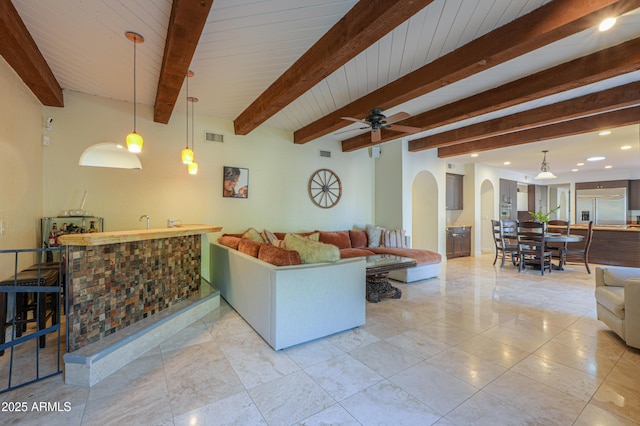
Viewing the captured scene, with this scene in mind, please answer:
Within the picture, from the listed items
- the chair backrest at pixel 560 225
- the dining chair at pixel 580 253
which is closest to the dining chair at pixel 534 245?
the dining chair at pixel 580 253

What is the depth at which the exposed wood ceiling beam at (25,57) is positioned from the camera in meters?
2.16

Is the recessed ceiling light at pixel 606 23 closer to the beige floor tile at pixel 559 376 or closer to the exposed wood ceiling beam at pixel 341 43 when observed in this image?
the exposed wood ceiling beam at pixel 341 43

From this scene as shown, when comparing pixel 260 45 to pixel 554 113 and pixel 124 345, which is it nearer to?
pixel 124 345

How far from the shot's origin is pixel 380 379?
2131mm

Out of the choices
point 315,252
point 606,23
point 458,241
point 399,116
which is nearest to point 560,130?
point 606,23

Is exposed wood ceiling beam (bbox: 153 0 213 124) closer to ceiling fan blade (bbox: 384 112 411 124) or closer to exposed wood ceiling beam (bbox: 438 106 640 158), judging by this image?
ceiling fan blade (bbox: 384 112 411 124)

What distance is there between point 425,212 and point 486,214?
3.04 metres

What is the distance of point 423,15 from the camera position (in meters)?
2.26

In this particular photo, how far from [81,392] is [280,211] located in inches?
156

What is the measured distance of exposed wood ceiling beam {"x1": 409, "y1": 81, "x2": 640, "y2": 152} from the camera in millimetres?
3448

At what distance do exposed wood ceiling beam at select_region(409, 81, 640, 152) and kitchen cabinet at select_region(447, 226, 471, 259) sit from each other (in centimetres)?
302

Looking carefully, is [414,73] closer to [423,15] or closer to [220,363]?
[423,15]

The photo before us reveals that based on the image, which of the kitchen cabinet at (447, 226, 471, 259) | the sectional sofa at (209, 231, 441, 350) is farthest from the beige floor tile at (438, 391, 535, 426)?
the kitchen cabinet at (447, 226, 471, 259)

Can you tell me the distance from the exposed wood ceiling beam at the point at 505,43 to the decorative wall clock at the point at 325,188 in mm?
2576
